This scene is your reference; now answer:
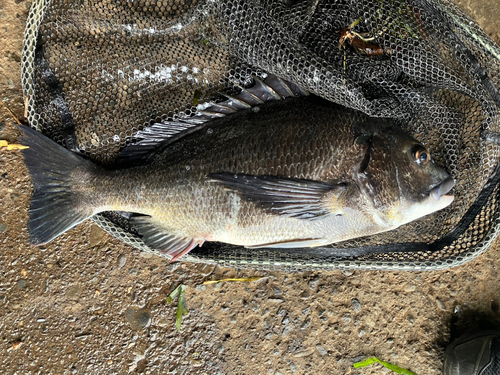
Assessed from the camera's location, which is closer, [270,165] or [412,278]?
[270,165]

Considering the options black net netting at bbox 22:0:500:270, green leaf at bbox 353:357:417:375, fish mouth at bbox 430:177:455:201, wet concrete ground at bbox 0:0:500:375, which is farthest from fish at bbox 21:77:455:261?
green leaf at bbox 353:357:417:375

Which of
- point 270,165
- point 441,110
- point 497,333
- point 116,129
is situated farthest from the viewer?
point 497,333

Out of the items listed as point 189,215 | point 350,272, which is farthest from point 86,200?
point 350,272

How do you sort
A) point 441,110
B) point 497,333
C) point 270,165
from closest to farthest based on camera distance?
point 270,165, point 441,110, point 497,333

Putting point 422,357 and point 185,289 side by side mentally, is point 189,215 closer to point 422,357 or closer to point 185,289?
point 185,289

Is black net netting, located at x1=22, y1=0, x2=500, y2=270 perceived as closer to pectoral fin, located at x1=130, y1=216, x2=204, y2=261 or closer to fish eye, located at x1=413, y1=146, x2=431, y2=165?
pectoral fin, located at x1=130, y1=216, x2=204, y2=261

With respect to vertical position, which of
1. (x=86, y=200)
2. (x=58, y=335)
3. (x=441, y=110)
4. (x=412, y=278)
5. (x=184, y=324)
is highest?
(x=441, y=110)

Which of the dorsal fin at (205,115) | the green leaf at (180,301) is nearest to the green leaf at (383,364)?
the green leaf at (180,301)

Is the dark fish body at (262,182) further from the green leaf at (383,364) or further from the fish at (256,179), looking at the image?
the green leaf at (383,364)

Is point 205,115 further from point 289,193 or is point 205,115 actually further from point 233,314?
point 233,314
